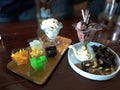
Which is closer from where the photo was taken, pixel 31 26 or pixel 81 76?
pixel 81 76

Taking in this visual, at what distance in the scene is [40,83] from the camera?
2.29 feet

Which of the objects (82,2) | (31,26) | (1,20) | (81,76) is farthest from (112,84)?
(82,2)

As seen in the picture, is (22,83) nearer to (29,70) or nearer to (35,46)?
(29,70)

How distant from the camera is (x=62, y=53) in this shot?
34.9 inches

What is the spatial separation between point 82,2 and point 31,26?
766 millimetres

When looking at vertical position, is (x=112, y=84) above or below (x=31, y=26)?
below

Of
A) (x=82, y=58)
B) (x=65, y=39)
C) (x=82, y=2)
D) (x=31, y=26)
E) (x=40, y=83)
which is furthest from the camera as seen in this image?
(x=82, y=2)

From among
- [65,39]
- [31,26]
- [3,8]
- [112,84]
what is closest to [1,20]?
[3,8]

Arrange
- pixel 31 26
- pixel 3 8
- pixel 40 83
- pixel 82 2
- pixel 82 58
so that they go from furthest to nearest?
1. pixel 82 2
2. pixel 3 8
3. pixel 31 26
4. pixel 82 58
5. pixel 40 83

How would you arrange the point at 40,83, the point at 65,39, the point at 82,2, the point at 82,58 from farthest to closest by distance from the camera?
the point at 82,2 → the point at 65,39 → the point at 82,58 → the point at 40,83

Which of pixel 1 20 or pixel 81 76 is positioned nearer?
pixel 81 76

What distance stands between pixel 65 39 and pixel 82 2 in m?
0.81

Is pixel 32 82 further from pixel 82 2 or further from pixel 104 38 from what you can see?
pixel 82 2

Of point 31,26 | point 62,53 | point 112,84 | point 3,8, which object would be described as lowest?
point 112,84
